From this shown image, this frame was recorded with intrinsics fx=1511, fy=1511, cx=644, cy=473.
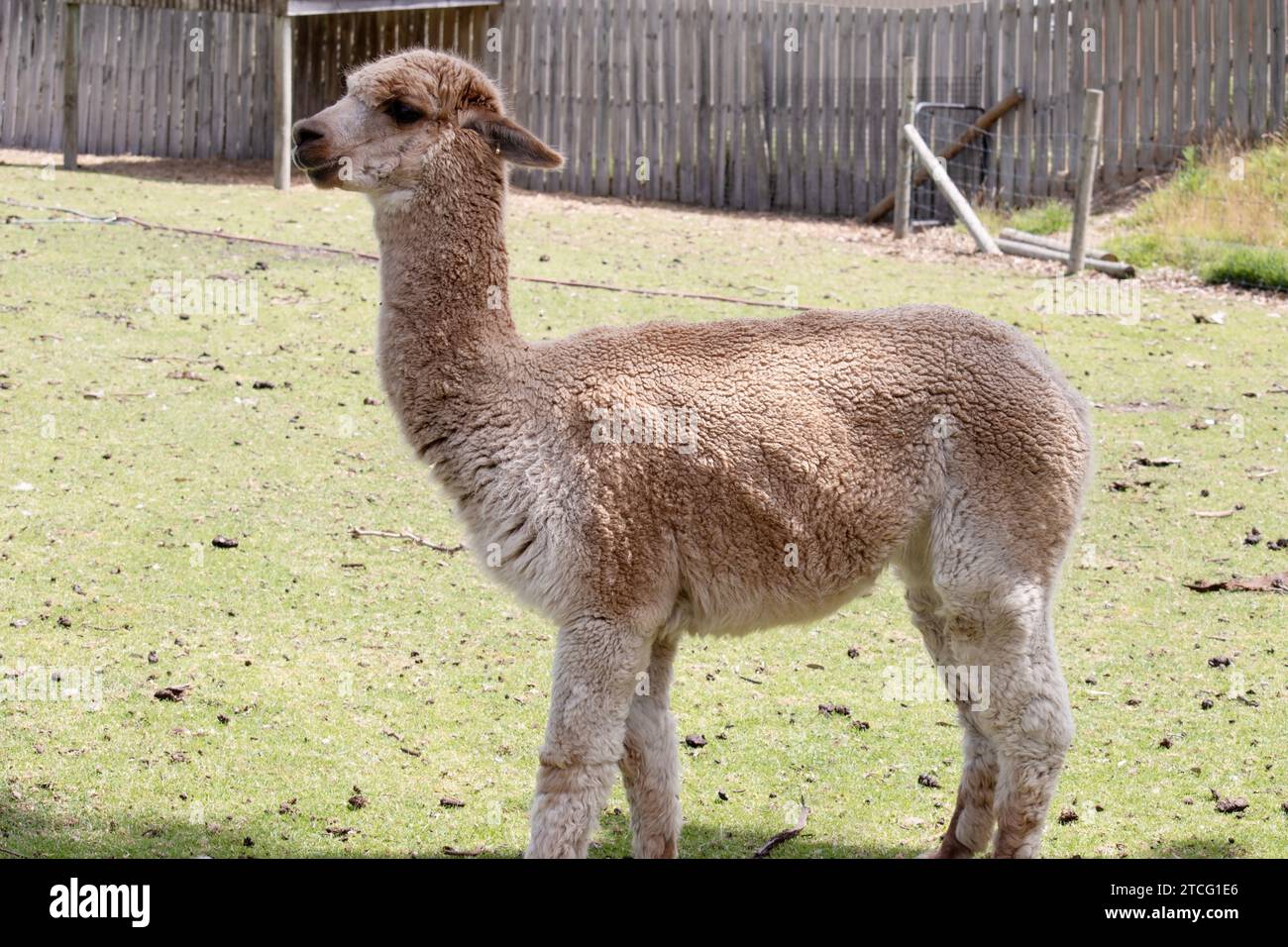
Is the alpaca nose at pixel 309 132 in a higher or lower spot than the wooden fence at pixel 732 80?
lower

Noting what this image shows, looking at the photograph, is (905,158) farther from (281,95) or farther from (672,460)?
(672,460)

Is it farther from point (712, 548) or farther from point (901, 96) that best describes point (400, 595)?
point (901, 96)

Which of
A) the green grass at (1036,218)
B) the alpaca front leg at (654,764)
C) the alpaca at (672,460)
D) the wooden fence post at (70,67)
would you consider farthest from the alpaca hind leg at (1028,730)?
the wooden fence post at (70,67)

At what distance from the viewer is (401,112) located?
4.62m

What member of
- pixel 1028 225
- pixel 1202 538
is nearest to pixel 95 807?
→ pixel 1202 538

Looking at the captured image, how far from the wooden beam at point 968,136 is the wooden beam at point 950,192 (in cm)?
78

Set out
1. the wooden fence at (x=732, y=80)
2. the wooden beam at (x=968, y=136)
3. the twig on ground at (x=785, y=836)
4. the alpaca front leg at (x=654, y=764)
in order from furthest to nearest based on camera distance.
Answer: the wooden beam at (x=968, y=136), the wooden fence at (x=732, y=80), the twig on ground at (x=785, y=836), the alpaca front leg at (x=654, y=764)

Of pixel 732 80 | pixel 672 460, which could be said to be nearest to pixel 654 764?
pixel 672 460

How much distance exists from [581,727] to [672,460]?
0.84 metres

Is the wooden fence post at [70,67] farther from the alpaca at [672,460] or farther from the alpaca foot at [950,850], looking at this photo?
the alpaca foot at [950,850]

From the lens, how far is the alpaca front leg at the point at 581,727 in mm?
4453

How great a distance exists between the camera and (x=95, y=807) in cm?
540

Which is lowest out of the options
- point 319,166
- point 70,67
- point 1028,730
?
point 1028,730

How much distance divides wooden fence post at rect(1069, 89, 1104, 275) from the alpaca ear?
1142cm
